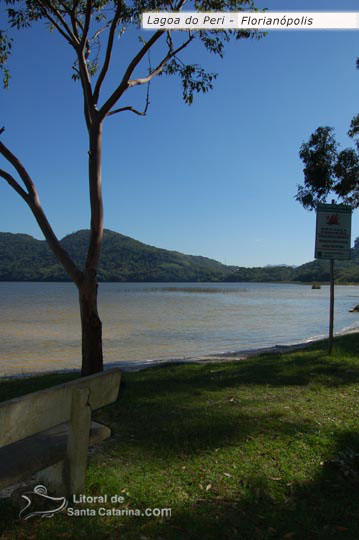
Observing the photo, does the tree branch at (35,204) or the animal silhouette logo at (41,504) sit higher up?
the tree branch at (35,204)

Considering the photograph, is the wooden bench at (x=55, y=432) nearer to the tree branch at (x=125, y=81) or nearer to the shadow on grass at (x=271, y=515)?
the shadow on grass at (x=271, y=515)

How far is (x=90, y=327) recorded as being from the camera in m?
6.73

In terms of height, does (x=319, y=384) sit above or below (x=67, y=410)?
below

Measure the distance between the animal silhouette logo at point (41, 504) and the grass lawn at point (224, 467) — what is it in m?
0.05

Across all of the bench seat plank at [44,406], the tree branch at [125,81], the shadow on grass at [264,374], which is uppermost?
the tree branch at [125,81]

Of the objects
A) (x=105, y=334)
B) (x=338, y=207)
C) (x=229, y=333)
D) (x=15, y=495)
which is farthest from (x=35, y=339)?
(x=15, y=495)

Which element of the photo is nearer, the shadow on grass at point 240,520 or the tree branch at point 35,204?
the shadow on grass at point 240,520

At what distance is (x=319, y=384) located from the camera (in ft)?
20.7

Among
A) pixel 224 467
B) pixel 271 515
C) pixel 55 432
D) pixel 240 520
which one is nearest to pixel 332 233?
pixel 224 467

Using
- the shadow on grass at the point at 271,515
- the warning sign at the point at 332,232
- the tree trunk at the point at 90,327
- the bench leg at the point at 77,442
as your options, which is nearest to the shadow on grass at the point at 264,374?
the tree trunk at the point at 90,327

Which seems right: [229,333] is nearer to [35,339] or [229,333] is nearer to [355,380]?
[35,339]

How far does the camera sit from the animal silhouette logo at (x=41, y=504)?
2674mm

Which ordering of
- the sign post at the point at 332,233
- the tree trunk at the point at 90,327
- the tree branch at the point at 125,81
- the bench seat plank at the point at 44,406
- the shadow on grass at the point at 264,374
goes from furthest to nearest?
the sign post at the point at 332,233 < the tree branch at the point at 125,81 < the tree trunk at the point at 90,327 < the shadow on grass at the point at 264,374 < the bench seat plank at the point at 44,406

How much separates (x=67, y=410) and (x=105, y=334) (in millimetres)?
19213
